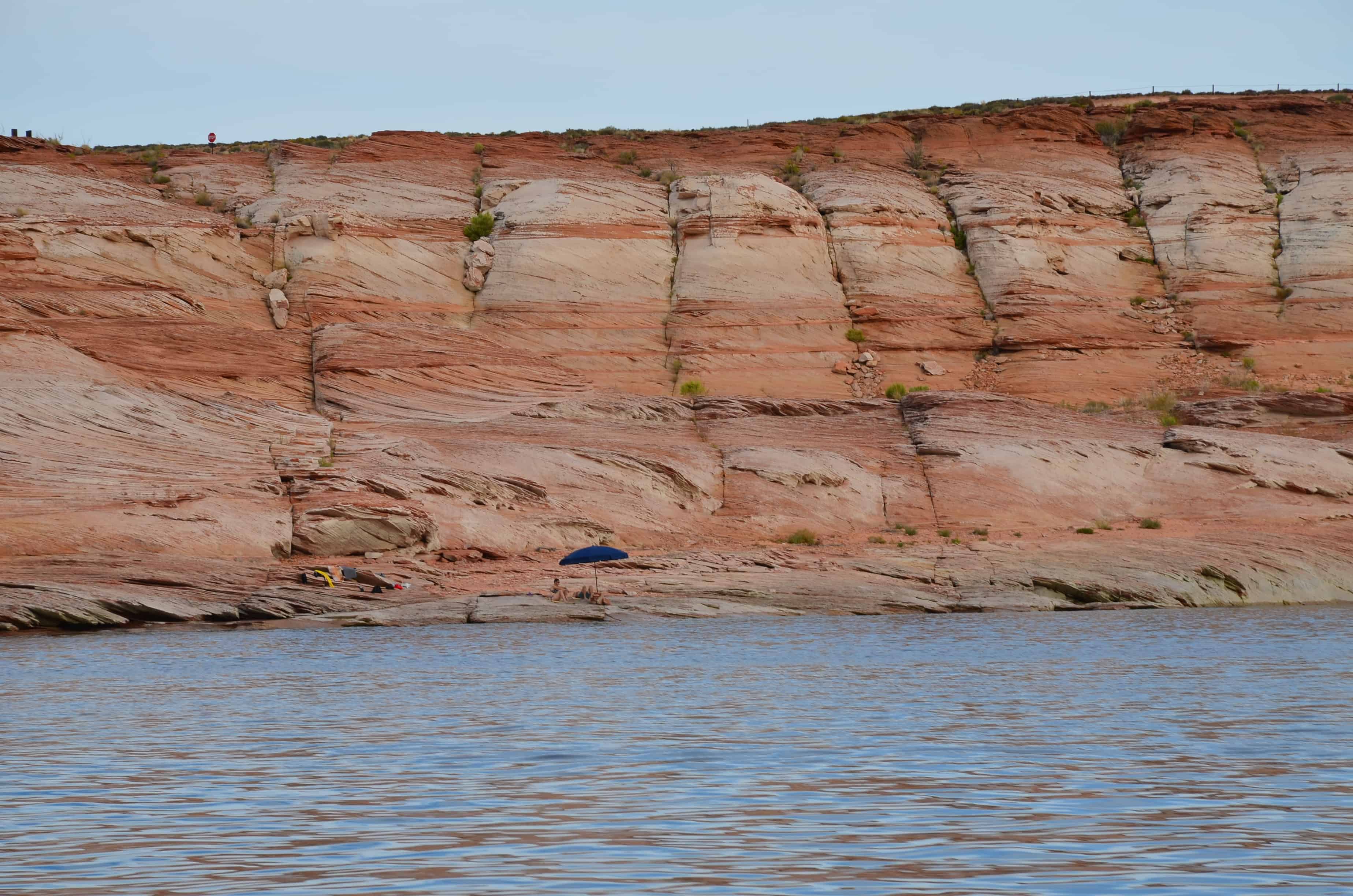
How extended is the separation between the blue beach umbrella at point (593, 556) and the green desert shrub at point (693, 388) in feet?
49.8

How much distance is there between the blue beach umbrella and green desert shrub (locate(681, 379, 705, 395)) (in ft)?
49.8

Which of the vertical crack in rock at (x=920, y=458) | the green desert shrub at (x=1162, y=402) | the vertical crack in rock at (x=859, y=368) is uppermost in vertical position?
the vertical crack in rock at (x=859, y=368)

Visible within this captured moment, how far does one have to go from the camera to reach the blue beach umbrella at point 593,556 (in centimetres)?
2809

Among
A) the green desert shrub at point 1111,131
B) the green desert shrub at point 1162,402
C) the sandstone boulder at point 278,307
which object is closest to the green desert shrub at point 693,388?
the sandstone boulder at point 278,307

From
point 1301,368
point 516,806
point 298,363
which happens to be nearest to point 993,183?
point 1301,368

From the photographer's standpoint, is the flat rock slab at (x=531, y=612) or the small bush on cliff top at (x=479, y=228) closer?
the flat rock slab at (x=531, y=612)

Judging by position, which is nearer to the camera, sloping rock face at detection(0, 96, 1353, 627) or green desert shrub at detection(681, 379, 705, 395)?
sloping rock face at detection(0, 96, 1353, 627)

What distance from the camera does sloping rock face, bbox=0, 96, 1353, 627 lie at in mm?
29875

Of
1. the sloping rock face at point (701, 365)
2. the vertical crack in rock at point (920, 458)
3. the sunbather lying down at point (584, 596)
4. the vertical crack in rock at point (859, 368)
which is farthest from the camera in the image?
the vertical crack in rock at point (859, 368)

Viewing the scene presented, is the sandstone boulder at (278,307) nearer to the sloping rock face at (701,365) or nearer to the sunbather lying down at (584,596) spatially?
the sloping rock face at (701,365)

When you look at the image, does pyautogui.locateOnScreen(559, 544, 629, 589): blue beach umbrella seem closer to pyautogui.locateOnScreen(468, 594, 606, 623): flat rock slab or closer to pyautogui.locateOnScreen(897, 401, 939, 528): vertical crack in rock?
pyautogui.locateOnScreen(468, 594, 606, 623): flat rock slab

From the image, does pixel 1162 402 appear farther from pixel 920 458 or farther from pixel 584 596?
pixel 584 596

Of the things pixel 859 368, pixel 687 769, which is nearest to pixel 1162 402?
pixel 859 368

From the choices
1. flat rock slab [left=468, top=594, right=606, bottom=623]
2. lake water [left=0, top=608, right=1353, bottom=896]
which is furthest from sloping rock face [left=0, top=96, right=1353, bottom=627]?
lake water [left=0, top=608, right=1353, bottom=896]
